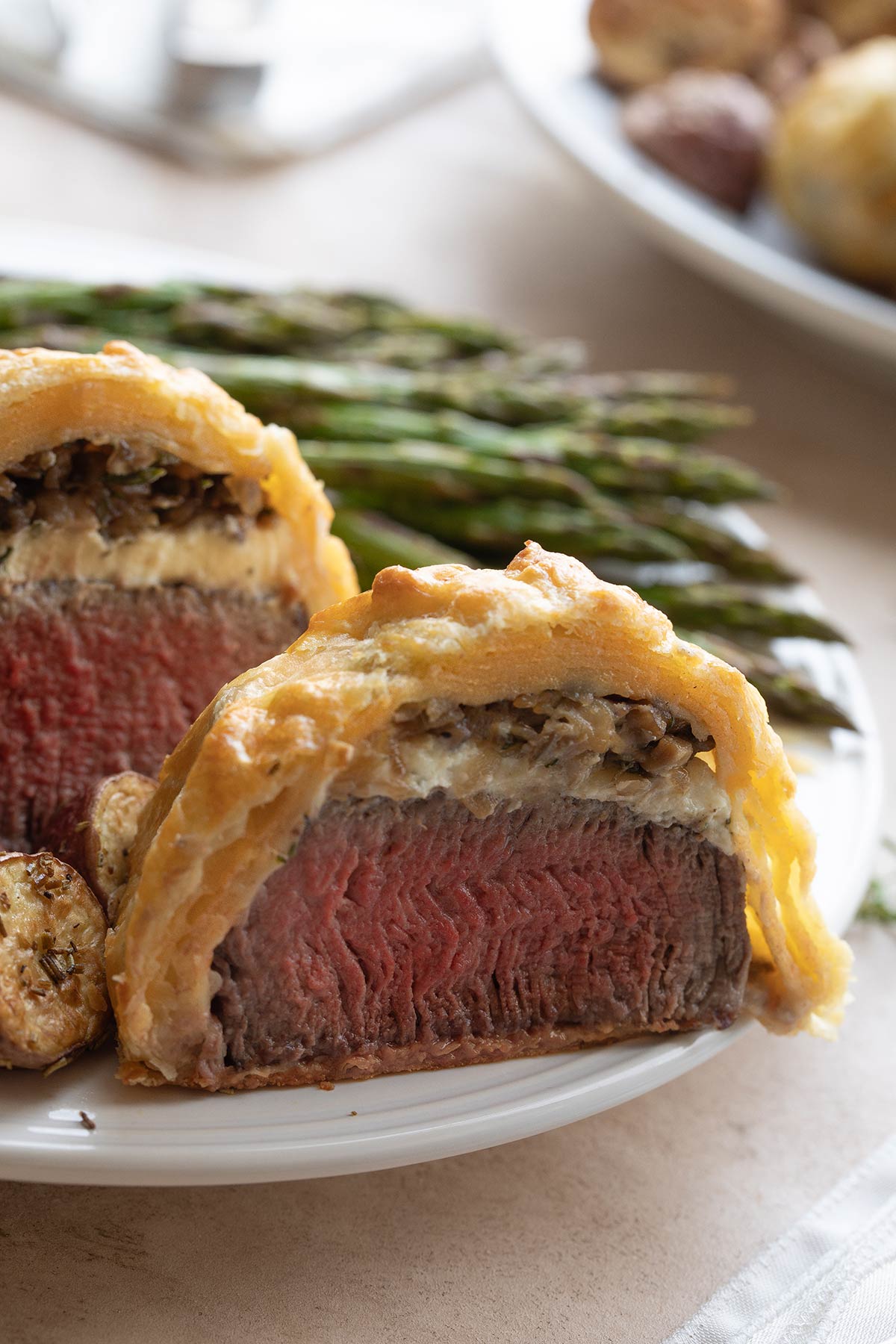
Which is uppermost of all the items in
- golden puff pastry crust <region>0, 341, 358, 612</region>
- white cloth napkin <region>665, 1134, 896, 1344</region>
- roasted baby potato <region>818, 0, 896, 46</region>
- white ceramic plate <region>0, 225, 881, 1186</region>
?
roasted baby potato <region>818, 0, 896, 46</region>

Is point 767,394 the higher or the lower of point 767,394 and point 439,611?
the lower

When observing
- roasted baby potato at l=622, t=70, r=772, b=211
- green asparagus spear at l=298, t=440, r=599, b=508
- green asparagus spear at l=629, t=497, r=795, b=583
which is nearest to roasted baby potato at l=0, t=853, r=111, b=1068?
green asparagus spear at l=298, t=440, r=599, b=508

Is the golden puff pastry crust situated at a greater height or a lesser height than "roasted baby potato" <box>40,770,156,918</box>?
greater

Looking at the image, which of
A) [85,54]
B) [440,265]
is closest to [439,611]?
[440,265]

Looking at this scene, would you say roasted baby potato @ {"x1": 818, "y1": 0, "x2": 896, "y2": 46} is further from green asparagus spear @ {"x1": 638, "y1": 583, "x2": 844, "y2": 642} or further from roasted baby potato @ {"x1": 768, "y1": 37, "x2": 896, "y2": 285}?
green asparagus spear @ {"x1": 638, "y1": 583, "x2": 844, "y2": 642}

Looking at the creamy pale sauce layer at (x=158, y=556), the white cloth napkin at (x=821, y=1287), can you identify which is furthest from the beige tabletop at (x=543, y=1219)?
the creamy pale sauce layer at (x=158, y=556)

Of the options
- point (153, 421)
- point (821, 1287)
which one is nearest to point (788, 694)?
point (821, 1287)

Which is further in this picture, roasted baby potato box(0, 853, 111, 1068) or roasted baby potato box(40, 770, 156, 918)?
roasted baby potato box(40, 770, 156, 918)

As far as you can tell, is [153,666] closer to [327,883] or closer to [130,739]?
[130,739]
